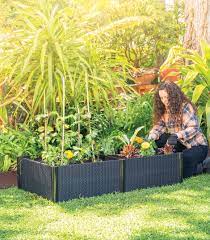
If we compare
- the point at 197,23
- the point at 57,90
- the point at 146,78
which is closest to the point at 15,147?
the point at 57,90

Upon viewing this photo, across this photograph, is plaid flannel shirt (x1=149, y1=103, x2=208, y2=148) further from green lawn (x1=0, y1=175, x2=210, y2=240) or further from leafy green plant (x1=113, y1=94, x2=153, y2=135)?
green lawn (x1=0, y1=175, x2=210, y2=240)

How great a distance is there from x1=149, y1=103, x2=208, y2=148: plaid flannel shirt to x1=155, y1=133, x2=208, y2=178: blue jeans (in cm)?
6

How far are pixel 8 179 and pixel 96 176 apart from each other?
3.35 ft

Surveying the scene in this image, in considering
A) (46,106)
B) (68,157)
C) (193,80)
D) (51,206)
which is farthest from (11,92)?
(193,80)

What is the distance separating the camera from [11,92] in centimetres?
571

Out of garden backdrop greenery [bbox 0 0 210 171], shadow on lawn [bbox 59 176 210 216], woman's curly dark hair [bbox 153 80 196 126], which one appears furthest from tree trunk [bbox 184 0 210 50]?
shadow on lawn [bbox 59 176 210 216]

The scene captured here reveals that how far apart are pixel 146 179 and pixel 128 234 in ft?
4.84

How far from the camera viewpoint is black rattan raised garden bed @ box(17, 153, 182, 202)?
4688mm

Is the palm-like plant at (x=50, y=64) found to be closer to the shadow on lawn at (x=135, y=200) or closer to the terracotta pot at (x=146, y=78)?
A: the shadow on lawn at (x=135, y=200)

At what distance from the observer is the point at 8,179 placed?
5.45 meters

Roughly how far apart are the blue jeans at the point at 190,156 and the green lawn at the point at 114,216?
47cm

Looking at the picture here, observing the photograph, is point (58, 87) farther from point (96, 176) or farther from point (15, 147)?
point (96, 176)

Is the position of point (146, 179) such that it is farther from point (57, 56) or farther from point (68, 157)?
point (57, 56)

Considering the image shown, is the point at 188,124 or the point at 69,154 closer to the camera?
the point at 69,154
